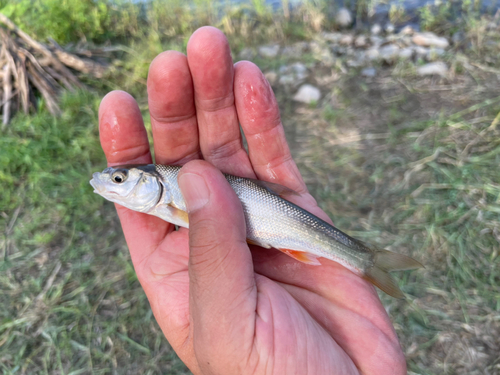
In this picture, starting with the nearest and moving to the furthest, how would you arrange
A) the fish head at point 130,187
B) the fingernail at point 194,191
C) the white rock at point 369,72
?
the fingernail at point 194,191 → the fish head at point 130,187 → the white rock at point 369,72

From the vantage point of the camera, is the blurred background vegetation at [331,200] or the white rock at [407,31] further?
the white rock at [407,31]

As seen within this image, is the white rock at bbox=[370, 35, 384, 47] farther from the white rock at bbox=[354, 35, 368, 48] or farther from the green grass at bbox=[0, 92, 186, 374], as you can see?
the green grass at bbox=[0, 92, 186, 374]

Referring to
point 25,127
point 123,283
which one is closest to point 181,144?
point 123,283

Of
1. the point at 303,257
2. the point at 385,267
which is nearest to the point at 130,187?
the point at 303,257

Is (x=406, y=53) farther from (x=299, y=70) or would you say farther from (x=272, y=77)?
(x=272, y=77)

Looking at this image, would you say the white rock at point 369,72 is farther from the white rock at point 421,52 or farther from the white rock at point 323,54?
the white rock at point 421,52

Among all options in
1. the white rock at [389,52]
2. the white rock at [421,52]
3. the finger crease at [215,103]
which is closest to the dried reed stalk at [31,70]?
the finger crease at [215,103]
